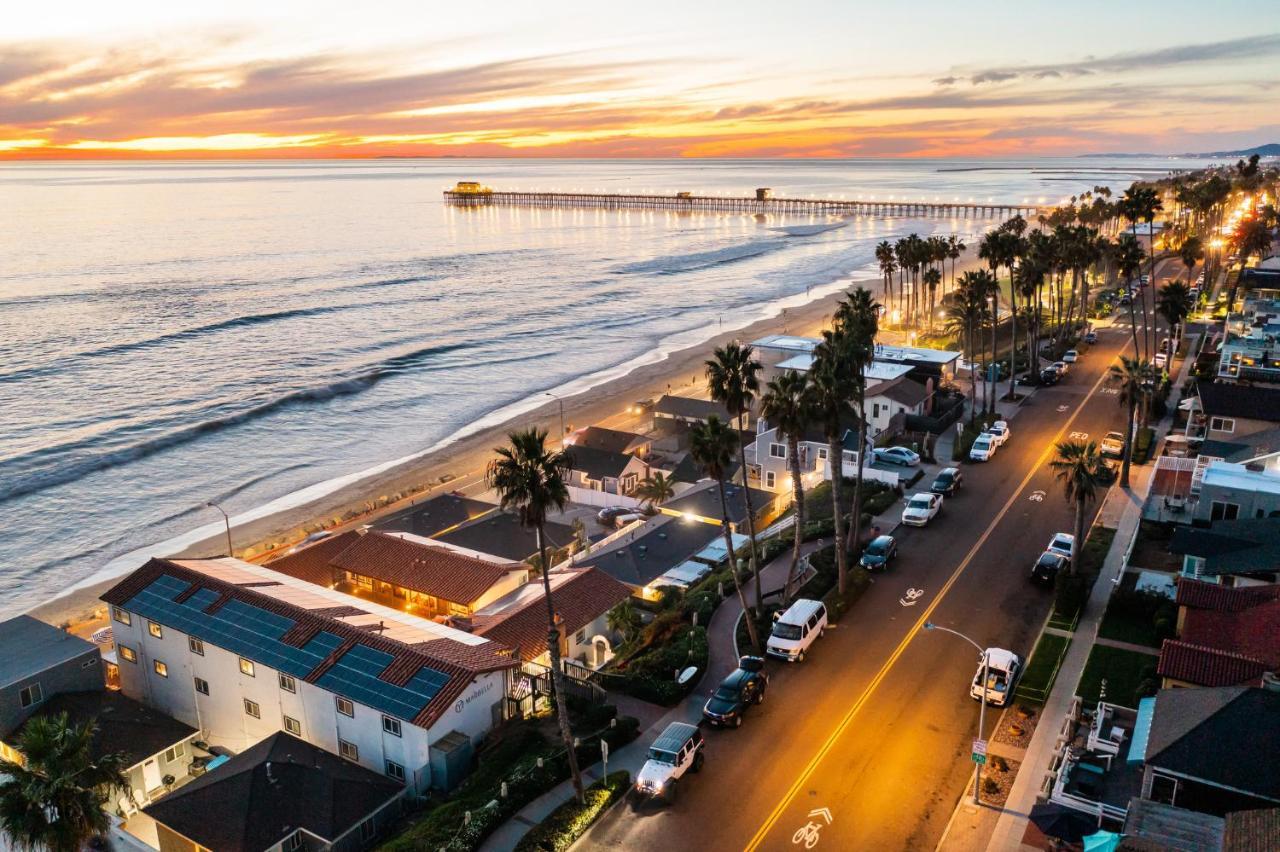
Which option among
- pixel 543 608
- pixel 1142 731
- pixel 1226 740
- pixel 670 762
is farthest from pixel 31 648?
pixel 1226 740

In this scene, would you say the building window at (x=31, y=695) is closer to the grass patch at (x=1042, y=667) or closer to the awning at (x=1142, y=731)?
the grass patch at (x=1042, y=667)

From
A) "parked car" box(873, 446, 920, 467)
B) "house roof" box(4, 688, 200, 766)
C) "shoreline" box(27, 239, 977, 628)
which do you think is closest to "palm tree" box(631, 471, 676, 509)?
"shoreline" box(27, 239, 977, 628)

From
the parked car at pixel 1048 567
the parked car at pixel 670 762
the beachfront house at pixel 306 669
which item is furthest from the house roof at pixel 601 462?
the parked car at pixel 670 762

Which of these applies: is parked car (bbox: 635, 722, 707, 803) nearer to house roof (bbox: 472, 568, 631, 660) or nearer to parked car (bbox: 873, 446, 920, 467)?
house roof (bbox: 472, 568, 631, 660)

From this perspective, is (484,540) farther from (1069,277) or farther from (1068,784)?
(1069,277)

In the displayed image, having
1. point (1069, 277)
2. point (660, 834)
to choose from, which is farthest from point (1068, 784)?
point (1069, 277)

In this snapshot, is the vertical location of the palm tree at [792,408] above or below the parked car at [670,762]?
above

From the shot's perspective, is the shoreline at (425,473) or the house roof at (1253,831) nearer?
the house roof at (1253,831)
